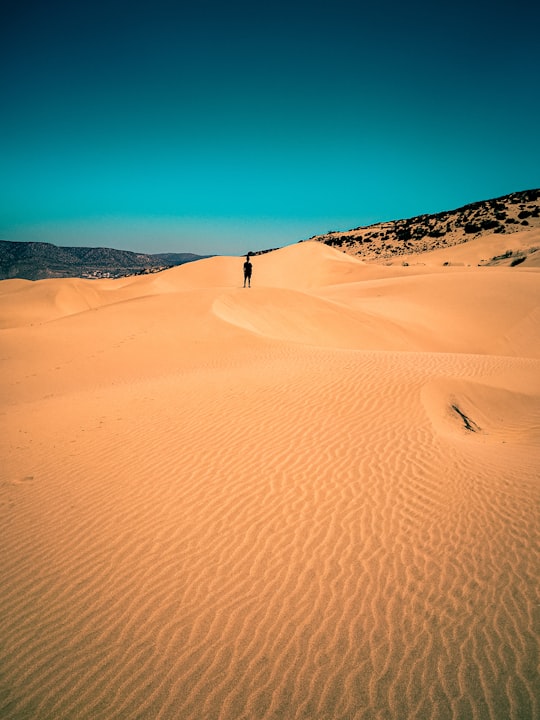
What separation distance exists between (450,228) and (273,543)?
60211mm

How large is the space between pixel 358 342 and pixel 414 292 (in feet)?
32.6

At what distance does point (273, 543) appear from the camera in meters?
3.95

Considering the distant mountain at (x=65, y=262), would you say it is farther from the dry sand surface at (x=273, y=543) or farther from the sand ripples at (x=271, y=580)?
the sand ripples at (x=271, y=580)

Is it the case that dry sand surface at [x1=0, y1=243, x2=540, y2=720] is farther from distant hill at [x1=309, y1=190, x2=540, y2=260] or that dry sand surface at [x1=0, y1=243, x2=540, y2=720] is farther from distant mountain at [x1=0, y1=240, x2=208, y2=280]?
distant mountain at [x1=0, y1=240, x2=208, y2=280]

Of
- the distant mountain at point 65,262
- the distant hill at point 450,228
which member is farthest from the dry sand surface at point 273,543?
the distant mountain at point 65,262

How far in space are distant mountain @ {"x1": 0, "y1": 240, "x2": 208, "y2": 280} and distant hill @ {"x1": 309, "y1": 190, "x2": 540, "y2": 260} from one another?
4083 cm

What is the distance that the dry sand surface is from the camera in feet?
8.66

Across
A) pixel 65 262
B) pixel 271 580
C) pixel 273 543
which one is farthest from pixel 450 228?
pixel 65 262

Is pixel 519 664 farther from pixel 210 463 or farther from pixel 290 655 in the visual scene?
pixel 210 463

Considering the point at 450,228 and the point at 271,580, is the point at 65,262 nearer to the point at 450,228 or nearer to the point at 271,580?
the point at 450,228

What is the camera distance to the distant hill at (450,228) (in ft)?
161

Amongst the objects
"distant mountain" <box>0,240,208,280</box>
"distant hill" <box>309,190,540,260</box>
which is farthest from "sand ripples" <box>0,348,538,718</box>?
"distant mountain" <box>0,240,208,280</box>

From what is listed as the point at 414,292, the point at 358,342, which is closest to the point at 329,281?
the point at 414,292

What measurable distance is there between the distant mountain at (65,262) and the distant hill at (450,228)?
40.8 metres
